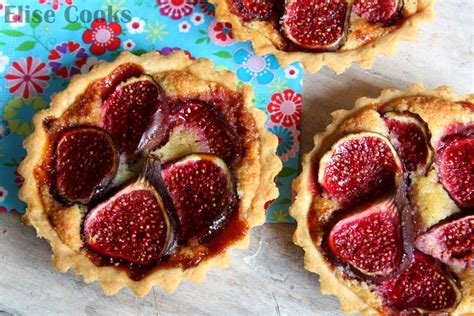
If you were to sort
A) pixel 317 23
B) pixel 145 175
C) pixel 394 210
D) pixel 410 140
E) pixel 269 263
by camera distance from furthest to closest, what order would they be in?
pixel 269 263
pixel 317 23
pixel 410 140
pixel 394 210
pixel 145 175

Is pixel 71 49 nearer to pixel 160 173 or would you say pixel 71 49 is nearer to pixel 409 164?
pixel 160 173

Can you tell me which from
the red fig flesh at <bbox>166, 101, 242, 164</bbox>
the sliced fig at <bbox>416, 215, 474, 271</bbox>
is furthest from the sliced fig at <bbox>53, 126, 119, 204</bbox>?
the sliced fig at <bbox>416, 215, 474, 271</bbox>

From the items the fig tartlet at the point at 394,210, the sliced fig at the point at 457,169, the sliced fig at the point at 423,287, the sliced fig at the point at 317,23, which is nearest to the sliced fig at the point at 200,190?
the fig tartlet at the point at 394,210

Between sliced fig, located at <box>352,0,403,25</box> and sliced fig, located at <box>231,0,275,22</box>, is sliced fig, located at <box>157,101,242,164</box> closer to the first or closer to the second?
sliced fig, located at <box>231,0,275,22</box>

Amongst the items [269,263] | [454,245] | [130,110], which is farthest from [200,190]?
[454,245]

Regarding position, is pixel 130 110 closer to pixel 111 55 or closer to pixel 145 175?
pixel 145 175

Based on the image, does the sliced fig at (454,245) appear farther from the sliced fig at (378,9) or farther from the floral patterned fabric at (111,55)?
Answer: the sliced fig at (378,9)
